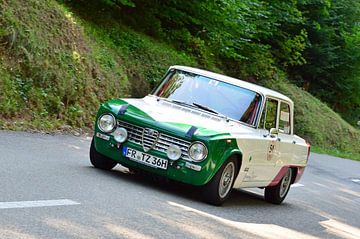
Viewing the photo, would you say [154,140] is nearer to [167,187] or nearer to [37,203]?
[167,187]

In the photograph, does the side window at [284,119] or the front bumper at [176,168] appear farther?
the side window at [284,119]

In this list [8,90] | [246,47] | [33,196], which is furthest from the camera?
[246,47]

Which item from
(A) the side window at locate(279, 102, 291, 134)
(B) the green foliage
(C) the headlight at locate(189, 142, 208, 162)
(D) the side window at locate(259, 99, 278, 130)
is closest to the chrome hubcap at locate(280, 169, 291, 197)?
(A) the side window at locate(279, 102, 291, 134)

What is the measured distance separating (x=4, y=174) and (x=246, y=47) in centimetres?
2465

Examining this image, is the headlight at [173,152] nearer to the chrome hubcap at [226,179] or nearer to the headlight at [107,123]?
the chrome hubcap at [226,179]

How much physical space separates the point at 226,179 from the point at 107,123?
1803 millimetres

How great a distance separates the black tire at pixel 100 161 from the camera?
9711 mm

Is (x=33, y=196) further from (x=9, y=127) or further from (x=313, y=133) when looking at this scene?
(x=313, y=133)

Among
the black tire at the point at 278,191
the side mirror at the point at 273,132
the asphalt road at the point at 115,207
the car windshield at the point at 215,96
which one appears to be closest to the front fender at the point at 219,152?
the asphalt road at the point at 115,207

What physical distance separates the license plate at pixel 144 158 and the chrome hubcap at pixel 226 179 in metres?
0.81

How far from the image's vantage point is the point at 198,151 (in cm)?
852

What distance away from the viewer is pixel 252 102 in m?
9.98

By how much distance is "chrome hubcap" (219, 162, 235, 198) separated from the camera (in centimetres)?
890

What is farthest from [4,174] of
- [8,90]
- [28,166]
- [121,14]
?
[121,14]
